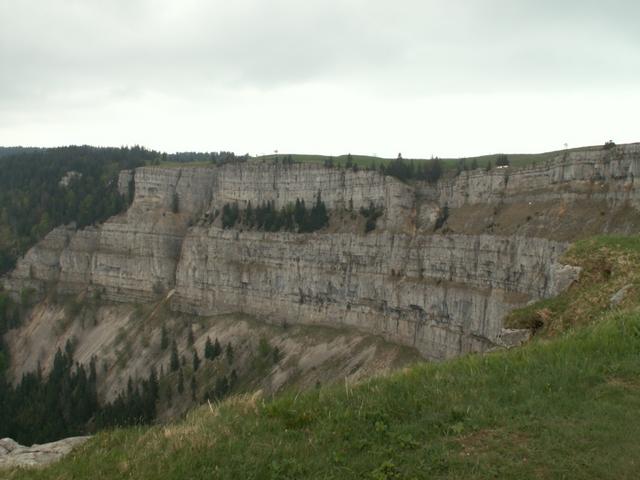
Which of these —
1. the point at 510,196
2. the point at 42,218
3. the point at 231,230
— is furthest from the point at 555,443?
the point at 42,218

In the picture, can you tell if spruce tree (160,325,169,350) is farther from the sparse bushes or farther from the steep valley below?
the sparse bushes

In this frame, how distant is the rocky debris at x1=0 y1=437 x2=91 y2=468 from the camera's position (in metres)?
11.3

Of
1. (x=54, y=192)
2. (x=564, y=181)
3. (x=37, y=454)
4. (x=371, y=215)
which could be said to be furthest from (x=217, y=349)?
(x=54, y=192)

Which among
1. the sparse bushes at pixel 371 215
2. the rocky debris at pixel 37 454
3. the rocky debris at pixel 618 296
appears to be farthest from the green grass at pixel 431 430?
the sparse bushes at pixel 371 215

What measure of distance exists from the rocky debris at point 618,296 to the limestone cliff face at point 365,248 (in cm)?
290

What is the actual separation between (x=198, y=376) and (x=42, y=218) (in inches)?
2561

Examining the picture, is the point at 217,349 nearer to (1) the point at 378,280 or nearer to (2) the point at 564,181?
(1) the point at 378,280

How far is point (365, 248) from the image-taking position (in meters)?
71.9

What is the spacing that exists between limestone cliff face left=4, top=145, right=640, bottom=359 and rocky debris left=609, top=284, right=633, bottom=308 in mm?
2899

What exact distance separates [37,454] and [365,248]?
61.1m

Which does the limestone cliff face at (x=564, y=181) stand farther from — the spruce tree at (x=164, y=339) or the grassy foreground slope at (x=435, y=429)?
the spruce tree at (x=164, y=339)

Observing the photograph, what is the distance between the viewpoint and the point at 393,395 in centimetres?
1095

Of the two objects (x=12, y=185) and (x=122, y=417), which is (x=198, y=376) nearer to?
(x=122, y=417)

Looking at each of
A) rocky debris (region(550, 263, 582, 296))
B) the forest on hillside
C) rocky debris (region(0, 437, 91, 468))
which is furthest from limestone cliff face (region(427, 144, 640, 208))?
the forest on hillside
